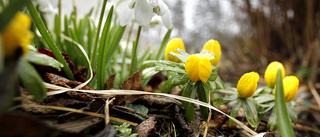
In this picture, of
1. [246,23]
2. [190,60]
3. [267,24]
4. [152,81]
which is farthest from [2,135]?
[246,23]

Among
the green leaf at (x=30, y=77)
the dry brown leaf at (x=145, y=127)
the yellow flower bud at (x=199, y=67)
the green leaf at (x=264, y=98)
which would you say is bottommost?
the green leaf at (x=264, y=98)

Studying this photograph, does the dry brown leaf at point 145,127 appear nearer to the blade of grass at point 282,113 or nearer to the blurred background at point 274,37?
the blade of grass at point 282,113

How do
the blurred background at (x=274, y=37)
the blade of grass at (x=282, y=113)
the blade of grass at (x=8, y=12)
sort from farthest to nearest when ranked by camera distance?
the blurred background at (x=274, y=37), the blade of grass at (x=282, y=113), the blade of grass at (x=8, y=12)

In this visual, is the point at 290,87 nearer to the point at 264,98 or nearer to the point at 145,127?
the point at 264,98

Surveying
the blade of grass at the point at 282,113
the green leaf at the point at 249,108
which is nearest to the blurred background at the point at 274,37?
the green leaf at the point at 249,108

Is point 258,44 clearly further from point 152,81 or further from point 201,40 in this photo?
point 152,81

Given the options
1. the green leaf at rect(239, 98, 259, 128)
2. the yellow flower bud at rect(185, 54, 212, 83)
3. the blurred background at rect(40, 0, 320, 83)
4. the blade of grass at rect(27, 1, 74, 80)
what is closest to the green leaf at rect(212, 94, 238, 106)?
the green leaf at rect(239, 98, 259, 128)

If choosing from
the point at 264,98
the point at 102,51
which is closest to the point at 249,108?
the point at 264,98
